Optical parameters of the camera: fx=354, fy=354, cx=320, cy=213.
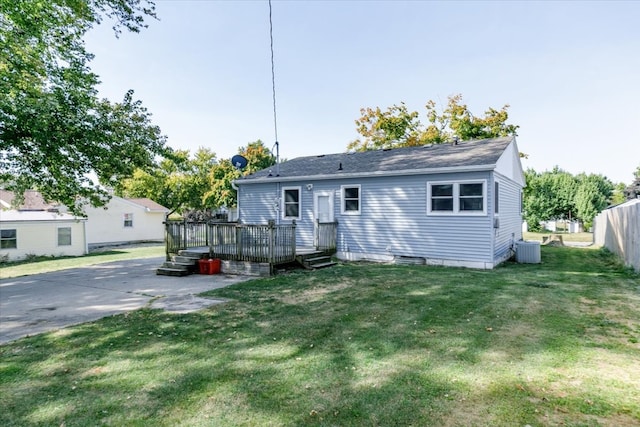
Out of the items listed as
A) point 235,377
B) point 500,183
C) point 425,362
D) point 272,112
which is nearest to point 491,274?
point 500,183

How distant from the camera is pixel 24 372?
3.90 meters

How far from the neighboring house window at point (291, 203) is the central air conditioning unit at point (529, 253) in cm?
855

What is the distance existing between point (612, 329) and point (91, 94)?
14.0 metres

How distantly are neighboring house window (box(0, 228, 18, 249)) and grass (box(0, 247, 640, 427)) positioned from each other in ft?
67.9

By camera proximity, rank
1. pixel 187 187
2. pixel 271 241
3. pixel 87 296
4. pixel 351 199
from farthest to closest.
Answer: pixel 187 187 < pixel 351 199 < pixel 271 241 < pixel 87 296

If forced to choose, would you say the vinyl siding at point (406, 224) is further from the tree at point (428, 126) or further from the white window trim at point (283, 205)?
the tree at point (428, 126)

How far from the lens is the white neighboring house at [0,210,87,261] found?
2070 cm

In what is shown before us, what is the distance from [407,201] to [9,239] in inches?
902

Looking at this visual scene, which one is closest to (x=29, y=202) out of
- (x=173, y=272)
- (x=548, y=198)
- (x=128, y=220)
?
(x=128, y=220)

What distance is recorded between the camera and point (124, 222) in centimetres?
2836

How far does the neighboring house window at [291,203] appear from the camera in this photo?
14.7 m

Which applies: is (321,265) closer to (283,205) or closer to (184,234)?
(283,205)

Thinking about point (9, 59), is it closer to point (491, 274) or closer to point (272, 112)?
point (272, 112)

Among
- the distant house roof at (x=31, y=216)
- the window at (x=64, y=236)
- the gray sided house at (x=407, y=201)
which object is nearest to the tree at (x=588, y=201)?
the gray sided house at (x=407, y=201)
